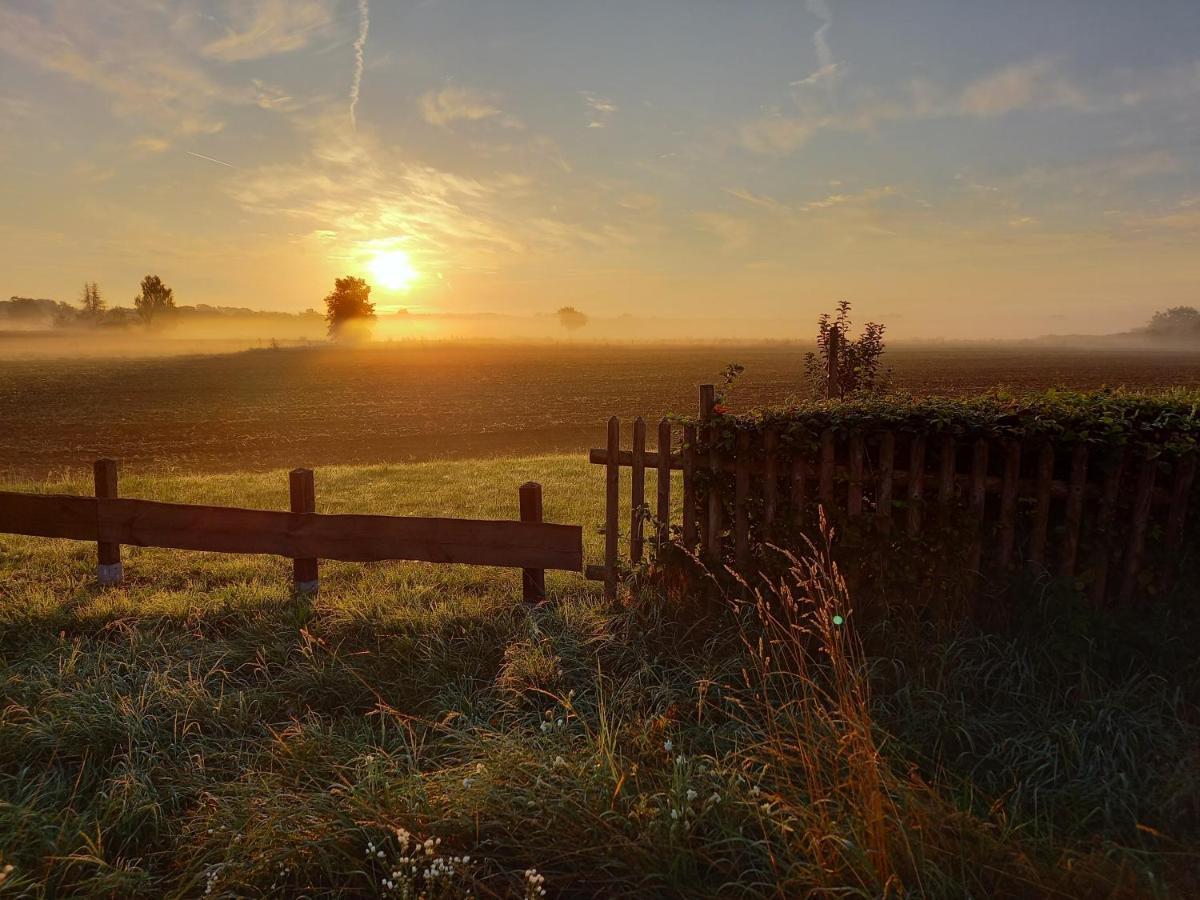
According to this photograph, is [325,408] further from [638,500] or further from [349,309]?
[349,309]

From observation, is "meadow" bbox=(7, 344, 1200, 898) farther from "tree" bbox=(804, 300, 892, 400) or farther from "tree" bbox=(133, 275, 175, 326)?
"tree" bbox=(133, 275, 175, 326)

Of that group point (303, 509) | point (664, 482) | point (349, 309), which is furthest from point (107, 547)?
point (349, 309)

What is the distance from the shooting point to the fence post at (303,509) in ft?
22.8

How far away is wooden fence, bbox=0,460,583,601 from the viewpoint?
6.48 metres

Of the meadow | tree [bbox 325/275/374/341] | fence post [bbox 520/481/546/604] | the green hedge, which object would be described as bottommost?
the meadow

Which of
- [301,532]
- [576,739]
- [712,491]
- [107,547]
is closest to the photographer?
[576,739]

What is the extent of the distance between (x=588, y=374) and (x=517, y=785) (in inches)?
2440

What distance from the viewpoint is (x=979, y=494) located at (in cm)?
565

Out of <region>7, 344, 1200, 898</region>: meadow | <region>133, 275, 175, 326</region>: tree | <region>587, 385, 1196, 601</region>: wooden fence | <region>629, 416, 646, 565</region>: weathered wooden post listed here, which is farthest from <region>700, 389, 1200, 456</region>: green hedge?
<region>133, 275, 175, 326</region>: tree

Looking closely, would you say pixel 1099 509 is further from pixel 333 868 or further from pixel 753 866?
pixel 333 868

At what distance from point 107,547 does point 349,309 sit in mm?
114478

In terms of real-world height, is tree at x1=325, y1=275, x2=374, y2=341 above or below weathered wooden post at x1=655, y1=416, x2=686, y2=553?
above

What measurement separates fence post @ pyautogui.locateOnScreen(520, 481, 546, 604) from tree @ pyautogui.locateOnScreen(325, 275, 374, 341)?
4580 inches

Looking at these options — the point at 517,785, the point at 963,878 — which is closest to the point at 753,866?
the point at 963,878
